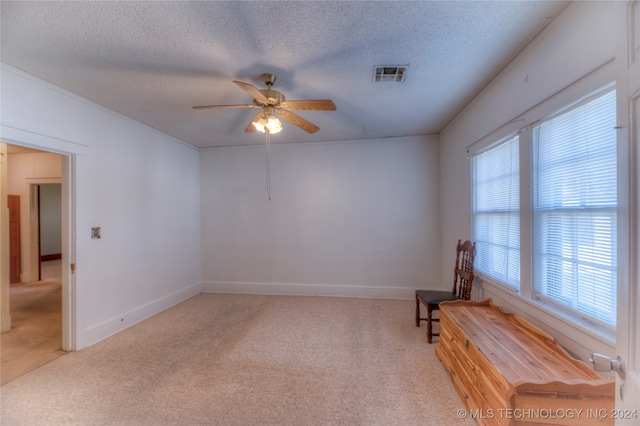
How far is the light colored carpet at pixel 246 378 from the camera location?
1.75 metres

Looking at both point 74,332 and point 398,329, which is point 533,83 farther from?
point 74,332

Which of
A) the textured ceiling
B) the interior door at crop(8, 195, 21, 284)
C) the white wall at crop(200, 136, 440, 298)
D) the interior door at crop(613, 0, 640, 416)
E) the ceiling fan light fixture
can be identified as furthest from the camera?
the interior door at crop(8, 195, 21, 284)

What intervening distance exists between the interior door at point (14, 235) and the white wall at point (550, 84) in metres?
8.12

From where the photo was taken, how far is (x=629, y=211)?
751 mm

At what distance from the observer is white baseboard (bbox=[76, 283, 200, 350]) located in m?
2.70

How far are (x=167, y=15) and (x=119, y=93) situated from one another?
1.47 m

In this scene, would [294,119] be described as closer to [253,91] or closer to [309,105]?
[309,105]

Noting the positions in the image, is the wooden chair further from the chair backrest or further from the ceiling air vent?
the ceiling air vent

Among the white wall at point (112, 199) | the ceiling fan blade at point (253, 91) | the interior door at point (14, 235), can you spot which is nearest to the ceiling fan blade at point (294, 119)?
the ceiling fan blade at point (253, 91)

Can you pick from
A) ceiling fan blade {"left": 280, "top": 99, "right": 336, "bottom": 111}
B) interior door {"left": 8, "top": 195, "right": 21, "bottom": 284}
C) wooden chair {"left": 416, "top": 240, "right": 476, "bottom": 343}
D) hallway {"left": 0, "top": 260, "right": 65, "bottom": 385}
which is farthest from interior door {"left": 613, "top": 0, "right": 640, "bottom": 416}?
interior door {"left": 8, "top": 195, "right": 21, "bottom": 284}

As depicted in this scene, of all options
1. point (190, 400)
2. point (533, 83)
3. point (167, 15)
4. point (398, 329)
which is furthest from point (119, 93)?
point (398, 329)

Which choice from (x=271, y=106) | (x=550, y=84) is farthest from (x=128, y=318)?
(x=550, y=84)

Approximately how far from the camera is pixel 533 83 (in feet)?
6.05

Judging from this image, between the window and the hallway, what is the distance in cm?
437
